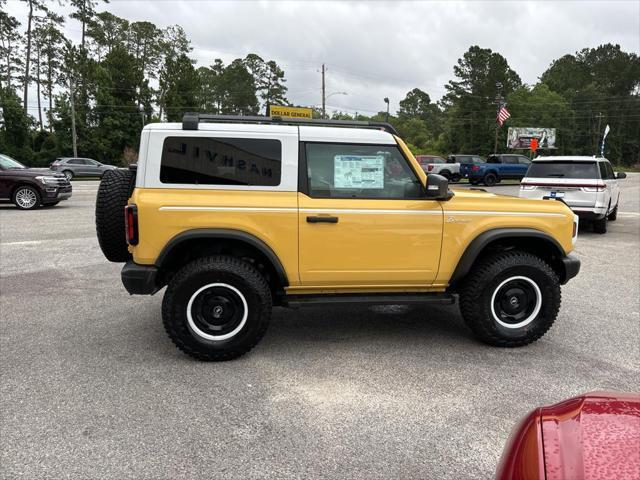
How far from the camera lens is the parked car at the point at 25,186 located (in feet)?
45.0

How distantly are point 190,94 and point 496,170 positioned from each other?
109 ft

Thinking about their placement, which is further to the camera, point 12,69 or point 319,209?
point 12,69

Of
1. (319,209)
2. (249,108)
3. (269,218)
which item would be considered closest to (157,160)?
(269,218)

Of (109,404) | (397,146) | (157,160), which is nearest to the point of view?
(109,404)

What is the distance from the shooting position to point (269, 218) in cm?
384

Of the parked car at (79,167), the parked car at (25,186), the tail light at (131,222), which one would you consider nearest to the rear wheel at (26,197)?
the parked car at (25,186)

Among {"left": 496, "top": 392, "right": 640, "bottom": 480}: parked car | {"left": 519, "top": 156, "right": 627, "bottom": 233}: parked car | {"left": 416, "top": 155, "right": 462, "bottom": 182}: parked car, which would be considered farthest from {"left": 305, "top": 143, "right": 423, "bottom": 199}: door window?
{"left": 416, "top": 155, "right": 462, "bottom": 182}: parked car

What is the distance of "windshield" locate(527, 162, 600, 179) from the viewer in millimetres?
10590

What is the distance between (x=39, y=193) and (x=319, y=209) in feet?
42.7

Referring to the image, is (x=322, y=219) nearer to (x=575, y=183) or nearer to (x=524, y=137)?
(x=575, y=183)

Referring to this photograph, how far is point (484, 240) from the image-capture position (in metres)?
4.05

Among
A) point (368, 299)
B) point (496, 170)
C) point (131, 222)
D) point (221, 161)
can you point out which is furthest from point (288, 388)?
point (496, 170)

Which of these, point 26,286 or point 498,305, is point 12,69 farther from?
point 498,305

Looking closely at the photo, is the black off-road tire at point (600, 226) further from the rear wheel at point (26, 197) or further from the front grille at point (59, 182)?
the rear wheel at point (26, 197)
